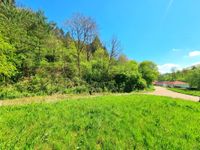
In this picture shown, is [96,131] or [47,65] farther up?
[47,65]

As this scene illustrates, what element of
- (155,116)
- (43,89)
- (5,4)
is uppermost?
(5,4)

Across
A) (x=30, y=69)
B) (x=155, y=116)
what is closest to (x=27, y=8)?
(x=30, y=69)

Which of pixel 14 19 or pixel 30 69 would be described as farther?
pixel 30 69

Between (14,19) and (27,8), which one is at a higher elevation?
(27,8)

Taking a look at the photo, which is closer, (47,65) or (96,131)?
(96,131)

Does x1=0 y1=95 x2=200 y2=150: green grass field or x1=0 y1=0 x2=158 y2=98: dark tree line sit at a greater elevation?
x1=0 y1=0 x2=158 y2=98: dark tree line

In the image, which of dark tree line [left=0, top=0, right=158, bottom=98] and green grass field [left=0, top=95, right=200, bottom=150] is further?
dark tree line [left=0, top=0, right=158, bottom=98]

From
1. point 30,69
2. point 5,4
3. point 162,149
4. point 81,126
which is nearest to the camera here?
point 162,149

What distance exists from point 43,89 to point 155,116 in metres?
14.0

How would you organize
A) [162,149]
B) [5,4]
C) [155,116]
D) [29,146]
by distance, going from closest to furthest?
[29,146] → [162,149] → [155,116] → [5,4]

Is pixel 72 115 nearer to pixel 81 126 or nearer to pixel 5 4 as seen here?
pixel 81 126

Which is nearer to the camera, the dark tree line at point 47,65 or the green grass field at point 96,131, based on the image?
the green grass field at point 96,131

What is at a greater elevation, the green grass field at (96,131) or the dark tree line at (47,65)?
the dark tree line at (47,65)

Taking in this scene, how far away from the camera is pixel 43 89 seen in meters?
17.3
